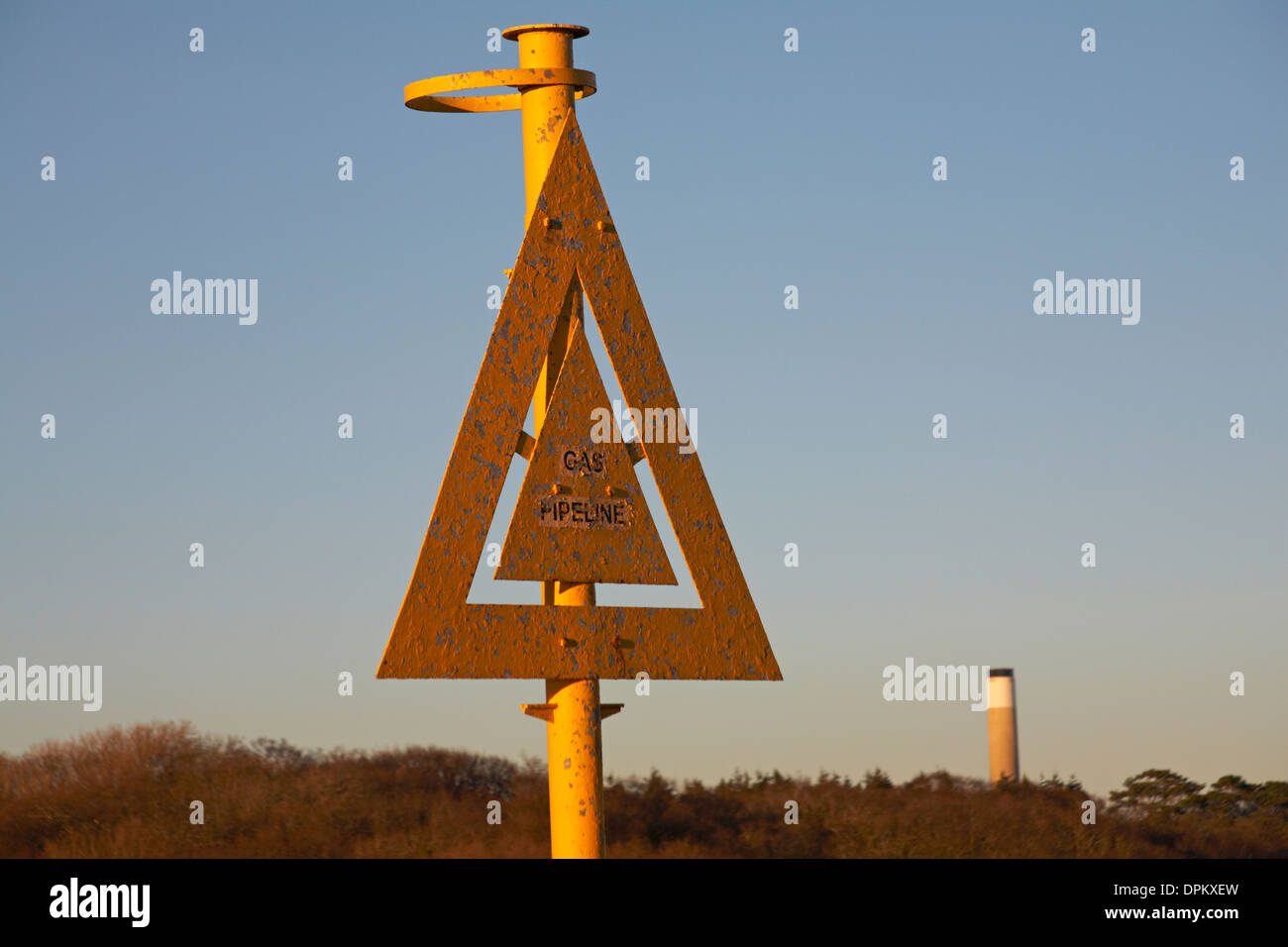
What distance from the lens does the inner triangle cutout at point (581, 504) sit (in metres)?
11.4

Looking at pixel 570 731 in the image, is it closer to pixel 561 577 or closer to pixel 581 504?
pixel 561 577

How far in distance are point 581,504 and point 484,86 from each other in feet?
9.98

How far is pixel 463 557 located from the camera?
1115cm

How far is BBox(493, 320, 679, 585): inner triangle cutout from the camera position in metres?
11.4

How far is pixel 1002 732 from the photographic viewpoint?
24781 mm

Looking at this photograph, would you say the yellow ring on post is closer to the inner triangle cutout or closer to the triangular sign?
the triangular sign

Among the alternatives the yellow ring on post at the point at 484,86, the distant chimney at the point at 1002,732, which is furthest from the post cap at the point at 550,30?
the distant chimney at the point at 1002,732

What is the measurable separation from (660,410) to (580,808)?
110 inches

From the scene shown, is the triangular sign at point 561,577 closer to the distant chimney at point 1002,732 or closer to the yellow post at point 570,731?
the yellow post at point 570,731

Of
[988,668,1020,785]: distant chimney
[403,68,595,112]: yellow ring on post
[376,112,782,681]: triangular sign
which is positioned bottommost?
[988,668,1020,785]: distant chimney

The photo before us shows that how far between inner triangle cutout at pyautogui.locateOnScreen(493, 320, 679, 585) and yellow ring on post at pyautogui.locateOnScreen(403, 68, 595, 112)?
1.73 metres

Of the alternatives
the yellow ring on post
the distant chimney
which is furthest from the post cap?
the distant chimney
